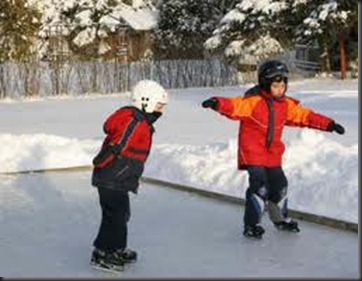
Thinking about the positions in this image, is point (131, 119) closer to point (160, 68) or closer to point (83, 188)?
point (83, 188)

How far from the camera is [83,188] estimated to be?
831cm

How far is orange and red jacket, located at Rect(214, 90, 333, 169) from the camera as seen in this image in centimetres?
580

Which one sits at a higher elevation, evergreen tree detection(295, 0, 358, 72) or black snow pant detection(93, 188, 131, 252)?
evergreen tree detection(295, 0, 358, 72)

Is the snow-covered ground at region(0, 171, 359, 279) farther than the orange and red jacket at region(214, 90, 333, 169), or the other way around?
the orange and red jacket at region(214, 90, 333, 169)

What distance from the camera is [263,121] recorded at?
19.2 ft

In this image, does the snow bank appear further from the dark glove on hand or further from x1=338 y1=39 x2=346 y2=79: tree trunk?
x1=338 y1=39 x2=346 y2=79: tree trunk

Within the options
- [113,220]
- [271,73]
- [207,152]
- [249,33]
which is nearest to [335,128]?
[271,73]

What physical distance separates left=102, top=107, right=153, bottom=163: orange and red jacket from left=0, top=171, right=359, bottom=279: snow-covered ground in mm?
750

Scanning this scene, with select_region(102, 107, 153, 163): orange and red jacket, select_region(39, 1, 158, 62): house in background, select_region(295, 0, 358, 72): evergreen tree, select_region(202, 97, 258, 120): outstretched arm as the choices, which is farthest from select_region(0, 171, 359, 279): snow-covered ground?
select_region(39, 1, 158, 62): house in background

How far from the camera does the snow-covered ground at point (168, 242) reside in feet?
16.6

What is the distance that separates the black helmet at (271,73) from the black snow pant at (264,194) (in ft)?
2.11

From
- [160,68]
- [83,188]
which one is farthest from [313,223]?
[160,68]

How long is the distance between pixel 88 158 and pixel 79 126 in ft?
18.9

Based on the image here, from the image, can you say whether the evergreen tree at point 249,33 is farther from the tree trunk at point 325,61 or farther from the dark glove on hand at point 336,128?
the dark glove on hand at point 336,128
